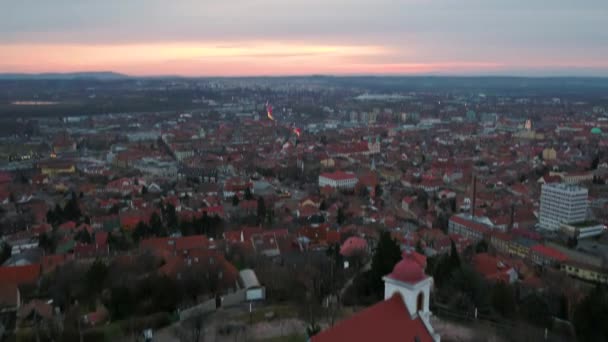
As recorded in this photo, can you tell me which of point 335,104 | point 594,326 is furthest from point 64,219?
point 335,104

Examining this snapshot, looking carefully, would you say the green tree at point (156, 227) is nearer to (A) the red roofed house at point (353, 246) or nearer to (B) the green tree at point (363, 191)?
(A) the red roofed house at point (353, 246)

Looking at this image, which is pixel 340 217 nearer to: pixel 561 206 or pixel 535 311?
pixel 561 206

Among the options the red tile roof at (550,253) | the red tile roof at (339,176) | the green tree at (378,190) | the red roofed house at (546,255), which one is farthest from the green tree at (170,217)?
the red tile roof at (550,253)

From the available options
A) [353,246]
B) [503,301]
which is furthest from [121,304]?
[503,301]

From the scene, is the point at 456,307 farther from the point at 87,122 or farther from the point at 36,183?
the point at 87,122

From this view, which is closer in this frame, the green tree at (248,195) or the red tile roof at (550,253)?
the red tile roof at (550,253)
